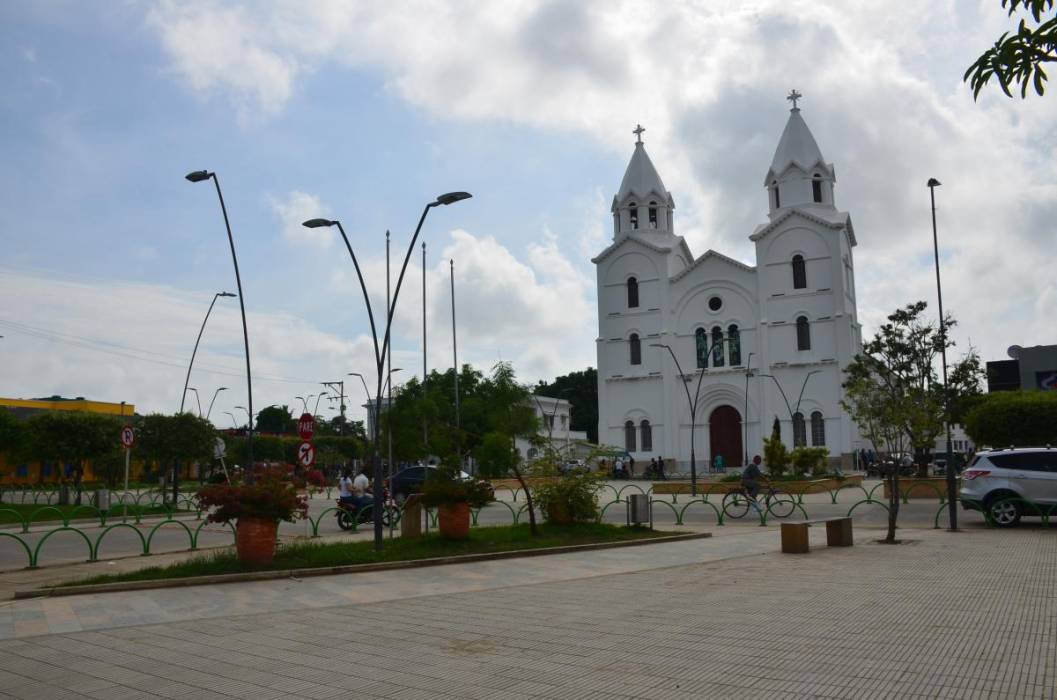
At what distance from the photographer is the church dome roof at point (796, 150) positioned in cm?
6044

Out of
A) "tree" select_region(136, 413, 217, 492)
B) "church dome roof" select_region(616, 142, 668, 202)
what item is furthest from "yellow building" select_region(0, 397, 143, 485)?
"church dome roof" select_region(616, 142, 668, 202)

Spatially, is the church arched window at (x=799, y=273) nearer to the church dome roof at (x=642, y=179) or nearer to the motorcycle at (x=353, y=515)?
the church dome roof at (x=642, y=179)

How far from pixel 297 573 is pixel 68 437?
95.5 feet

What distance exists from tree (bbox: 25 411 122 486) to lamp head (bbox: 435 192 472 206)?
2674cm

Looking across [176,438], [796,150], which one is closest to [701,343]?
[796,150]

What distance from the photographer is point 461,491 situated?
16.7m

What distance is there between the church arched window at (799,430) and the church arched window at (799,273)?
8.85 m

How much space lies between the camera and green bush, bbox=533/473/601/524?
19438 millimetres

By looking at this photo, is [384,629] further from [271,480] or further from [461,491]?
[461,491]

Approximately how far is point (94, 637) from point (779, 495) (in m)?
26.5

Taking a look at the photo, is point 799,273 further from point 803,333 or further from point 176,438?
point 176,438

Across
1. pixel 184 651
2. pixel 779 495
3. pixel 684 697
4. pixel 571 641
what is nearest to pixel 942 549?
pixel 571 641

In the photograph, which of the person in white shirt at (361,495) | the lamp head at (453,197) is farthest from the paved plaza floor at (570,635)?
the person in white shirt at (361,495)

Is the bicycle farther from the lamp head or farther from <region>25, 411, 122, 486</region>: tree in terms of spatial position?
<region>25, 411, 122, 486</region>: tree
